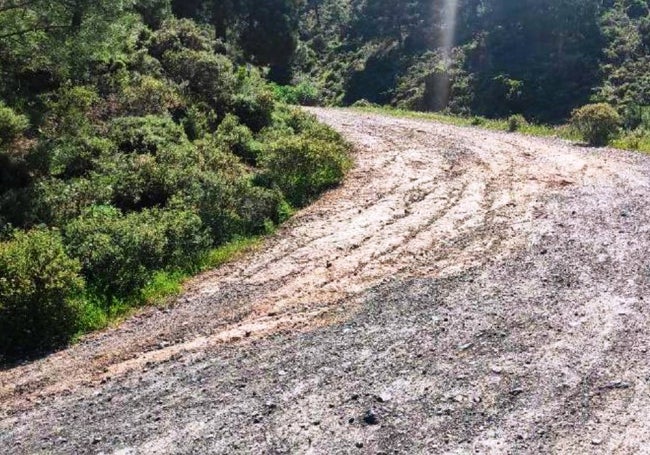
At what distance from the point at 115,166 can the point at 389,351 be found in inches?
338

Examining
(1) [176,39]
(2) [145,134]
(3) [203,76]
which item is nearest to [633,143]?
(3) [203,76]

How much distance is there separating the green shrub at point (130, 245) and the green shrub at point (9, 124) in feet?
10.6

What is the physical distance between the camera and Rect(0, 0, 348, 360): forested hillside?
9.00m

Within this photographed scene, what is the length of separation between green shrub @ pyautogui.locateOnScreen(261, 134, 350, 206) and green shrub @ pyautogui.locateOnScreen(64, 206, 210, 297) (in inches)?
123

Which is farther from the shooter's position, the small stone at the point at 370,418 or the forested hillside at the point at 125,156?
the forested hillside at the point at 125,156

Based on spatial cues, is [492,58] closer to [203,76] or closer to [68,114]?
[203,76]

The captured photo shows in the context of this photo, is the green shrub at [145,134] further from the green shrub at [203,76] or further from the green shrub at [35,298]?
the green shrub at [35,298]

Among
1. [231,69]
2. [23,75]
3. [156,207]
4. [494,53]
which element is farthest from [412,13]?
[156,207]

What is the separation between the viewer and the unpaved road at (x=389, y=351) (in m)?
6.08

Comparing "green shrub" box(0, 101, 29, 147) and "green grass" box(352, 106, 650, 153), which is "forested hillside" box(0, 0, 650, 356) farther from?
"green grass" box(352, 106, 650, 153)

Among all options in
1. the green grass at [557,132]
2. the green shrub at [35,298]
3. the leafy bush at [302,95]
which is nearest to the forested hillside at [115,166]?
the green shrub at [35,298]

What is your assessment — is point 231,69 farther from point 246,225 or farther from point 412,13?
point 412,13

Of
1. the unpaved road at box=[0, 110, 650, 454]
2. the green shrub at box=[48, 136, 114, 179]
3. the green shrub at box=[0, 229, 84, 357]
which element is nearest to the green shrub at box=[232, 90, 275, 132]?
the green shrub at box=[48, 136, 114, 179]

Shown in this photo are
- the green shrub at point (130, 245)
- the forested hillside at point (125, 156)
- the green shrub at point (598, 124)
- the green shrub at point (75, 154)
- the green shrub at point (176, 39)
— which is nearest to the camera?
the forested hillside at point (125, 156)
